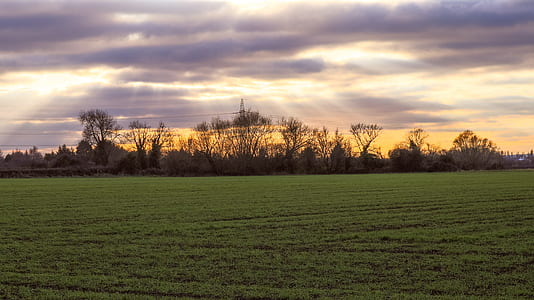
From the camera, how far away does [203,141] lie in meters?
98.6

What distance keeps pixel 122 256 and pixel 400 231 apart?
8.83 metres

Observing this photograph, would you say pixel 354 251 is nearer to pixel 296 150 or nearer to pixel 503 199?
pixel 503 199

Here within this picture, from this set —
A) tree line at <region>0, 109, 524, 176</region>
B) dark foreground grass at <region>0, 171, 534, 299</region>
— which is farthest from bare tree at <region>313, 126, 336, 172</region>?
dark foreground grass at <region>0, 171, 534, 299</region>

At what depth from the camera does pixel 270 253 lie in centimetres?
1363

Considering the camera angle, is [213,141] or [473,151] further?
[473,151]

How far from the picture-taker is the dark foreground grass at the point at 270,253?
399 inches

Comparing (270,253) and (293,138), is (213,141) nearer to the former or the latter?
(293,138)

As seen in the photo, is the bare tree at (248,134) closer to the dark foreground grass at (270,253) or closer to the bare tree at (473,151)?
the bare tree at (473,151)

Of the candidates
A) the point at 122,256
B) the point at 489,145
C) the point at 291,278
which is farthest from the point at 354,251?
the point at 489,145

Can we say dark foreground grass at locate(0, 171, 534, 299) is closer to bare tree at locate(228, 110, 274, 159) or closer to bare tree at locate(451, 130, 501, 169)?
bare tree at locate(228, 110, 274, 159)

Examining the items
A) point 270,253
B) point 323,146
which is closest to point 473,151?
point 323,146

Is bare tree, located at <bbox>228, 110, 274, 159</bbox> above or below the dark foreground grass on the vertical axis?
above

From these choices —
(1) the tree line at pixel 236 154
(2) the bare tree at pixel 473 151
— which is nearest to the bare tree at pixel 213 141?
(1) the tree line at pixel 236 154

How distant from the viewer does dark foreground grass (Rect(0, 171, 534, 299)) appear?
33.2 feet
